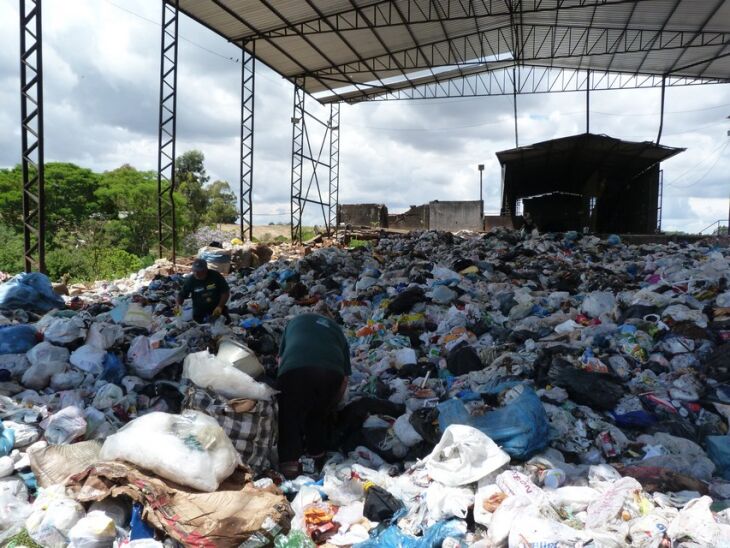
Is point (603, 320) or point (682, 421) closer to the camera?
point (682, 421)

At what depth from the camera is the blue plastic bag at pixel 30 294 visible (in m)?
5.81

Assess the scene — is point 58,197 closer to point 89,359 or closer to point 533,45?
point 533,45

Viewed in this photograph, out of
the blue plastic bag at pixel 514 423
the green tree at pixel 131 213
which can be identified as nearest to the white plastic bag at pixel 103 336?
the blue plastic bag at pixel 514 423

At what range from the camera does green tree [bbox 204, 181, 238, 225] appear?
36125 millimetres

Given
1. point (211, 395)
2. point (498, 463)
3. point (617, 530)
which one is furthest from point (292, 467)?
point (617, 530)

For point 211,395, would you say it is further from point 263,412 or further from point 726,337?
point 726,337

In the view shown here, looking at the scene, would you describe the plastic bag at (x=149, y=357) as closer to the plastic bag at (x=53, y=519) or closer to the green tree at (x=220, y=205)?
the plastic bag at (x=53, y=519)

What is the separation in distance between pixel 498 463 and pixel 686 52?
16.0 m

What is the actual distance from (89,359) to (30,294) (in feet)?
6.98

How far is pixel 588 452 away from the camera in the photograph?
363 cm

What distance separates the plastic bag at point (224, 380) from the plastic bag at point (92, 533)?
0.94 m

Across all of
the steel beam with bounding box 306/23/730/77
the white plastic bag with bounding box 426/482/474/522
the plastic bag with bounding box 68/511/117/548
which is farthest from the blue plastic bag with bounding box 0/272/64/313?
the steel beam with bounding box 306/23/730/77

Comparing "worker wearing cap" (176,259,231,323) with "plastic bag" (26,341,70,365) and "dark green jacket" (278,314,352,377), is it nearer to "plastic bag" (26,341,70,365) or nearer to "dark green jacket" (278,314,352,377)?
"plastic bag" (26,341,70,365)

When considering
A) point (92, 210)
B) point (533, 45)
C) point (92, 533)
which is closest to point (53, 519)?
point (92, 533)
